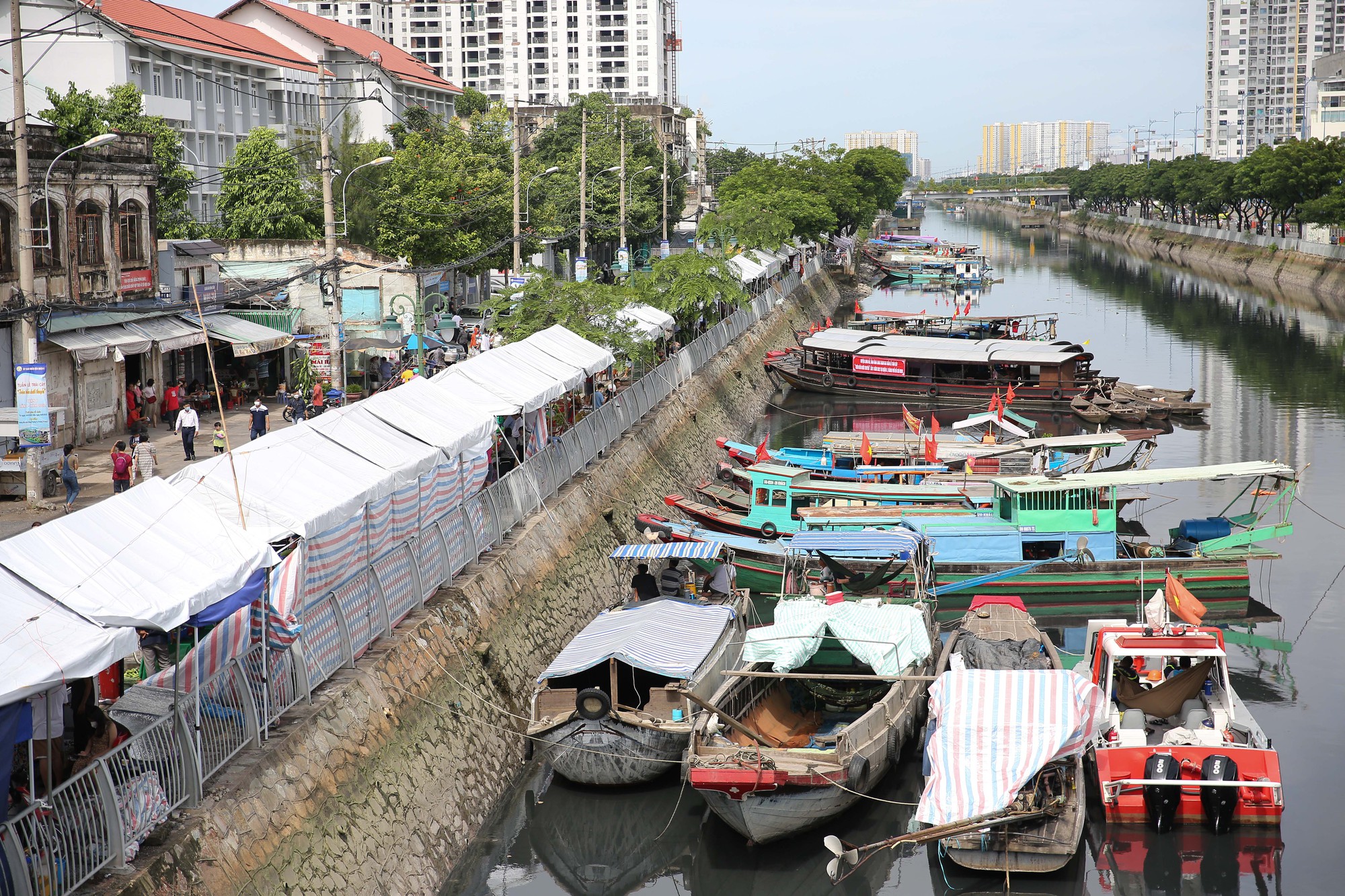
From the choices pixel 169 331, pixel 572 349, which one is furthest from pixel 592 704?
pixel 169 331

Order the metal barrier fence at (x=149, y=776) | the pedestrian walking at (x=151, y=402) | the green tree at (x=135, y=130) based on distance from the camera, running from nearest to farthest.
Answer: the metal barrier fence at (x=149, y=776) → the pedestrian walking at (x=151, y=402) → the green tree at (x=135, y=130)

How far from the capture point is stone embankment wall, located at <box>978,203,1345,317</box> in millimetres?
82188

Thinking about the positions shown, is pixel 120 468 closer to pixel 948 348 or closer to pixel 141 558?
pixel 141 558

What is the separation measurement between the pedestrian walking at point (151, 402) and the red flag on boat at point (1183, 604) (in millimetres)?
23563

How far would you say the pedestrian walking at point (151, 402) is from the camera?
3152 cm

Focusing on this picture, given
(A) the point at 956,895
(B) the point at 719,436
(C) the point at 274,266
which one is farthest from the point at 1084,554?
(C) the point at 274,266

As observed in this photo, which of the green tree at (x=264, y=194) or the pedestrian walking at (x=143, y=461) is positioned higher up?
the green tree at (x=264, y=194)

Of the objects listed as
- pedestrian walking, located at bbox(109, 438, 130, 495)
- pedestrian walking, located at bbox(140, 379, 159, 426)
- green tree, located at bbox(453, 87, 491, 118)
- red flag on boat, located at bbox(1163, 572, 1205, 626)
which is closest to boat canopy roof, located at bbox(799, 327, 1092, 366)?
pedestrian walking, located at bbox(140, 379, 159, 426)

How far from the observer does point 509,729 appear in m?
19.0

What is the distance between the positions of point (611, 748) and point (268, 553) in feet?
21.0

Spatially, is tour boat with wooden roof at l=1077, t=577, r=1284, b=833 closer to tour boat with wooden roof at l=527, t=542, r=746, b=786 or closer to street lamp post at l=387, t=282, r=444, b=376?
tour boat with wooden roof at l=527, t=542, r=746, b=786

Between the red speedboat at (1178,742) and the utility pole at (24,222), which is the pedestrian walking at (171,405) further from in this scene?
the red speedboat at (1178,742)

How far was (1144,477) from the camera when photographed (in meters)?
28.2

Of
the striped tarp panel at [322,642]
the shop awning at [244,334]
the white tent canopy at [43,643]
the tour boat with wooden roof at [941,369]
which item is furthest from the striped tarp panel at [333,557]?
the tour boat with wooden roof at [941,369]
